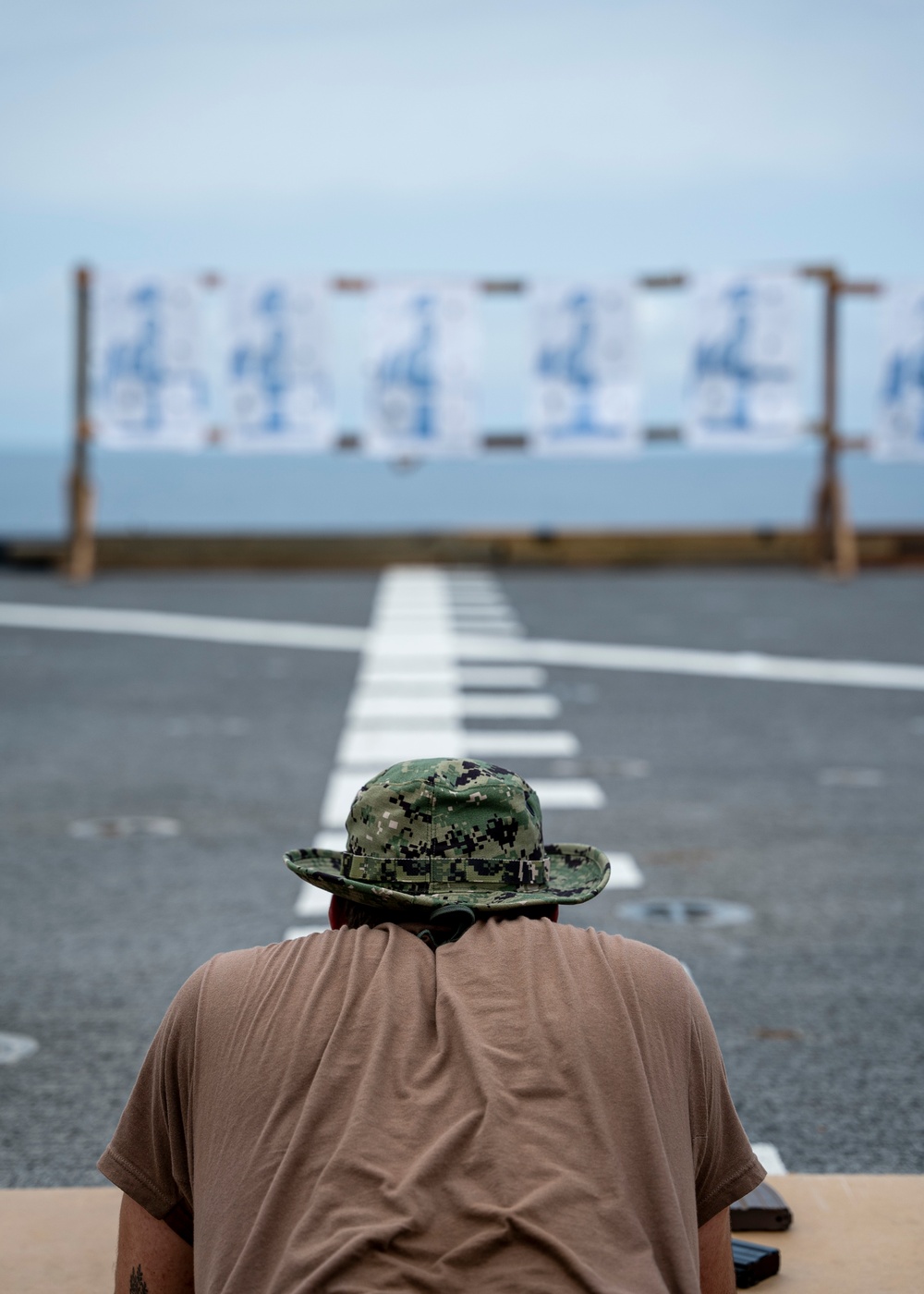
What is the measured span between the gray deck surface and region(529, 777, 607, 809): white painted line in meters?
0.14

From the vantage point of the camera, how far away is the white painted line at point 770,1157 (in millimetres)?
3473

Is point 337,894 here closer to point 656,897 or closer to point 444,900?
point 444,900

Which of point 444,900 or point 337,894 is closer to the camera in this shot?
point 444,900

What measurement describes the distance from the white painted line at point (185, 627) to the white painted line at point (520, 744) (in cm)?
373

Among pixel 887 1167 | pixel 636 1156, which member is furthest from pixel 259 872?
pixel 636 1156

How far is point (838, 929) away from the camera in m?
5.32

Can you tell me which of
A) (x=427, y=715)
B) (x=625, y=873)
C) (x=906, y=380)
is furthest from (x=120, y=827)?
(x=906, y=380)

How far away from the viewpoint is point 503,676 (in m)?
Result: 11.1

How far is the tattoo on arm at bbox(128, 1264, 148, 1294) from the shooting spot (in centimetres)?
239

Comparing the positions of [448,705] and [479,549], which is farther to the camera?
[479,549]

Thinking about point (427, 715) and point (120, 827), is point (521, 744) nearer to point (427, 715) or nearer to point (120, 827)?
point (427, 715)

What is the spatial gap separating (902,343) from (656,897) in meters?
14.9

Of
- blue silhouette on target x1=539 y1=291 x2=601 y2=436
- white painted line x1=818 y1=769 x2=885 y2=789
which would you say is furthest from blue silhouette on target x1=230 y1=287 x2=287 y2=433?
white painted line x1=818 y1=769 x2=885 y2=789

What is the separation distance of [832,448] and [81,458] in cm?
859
